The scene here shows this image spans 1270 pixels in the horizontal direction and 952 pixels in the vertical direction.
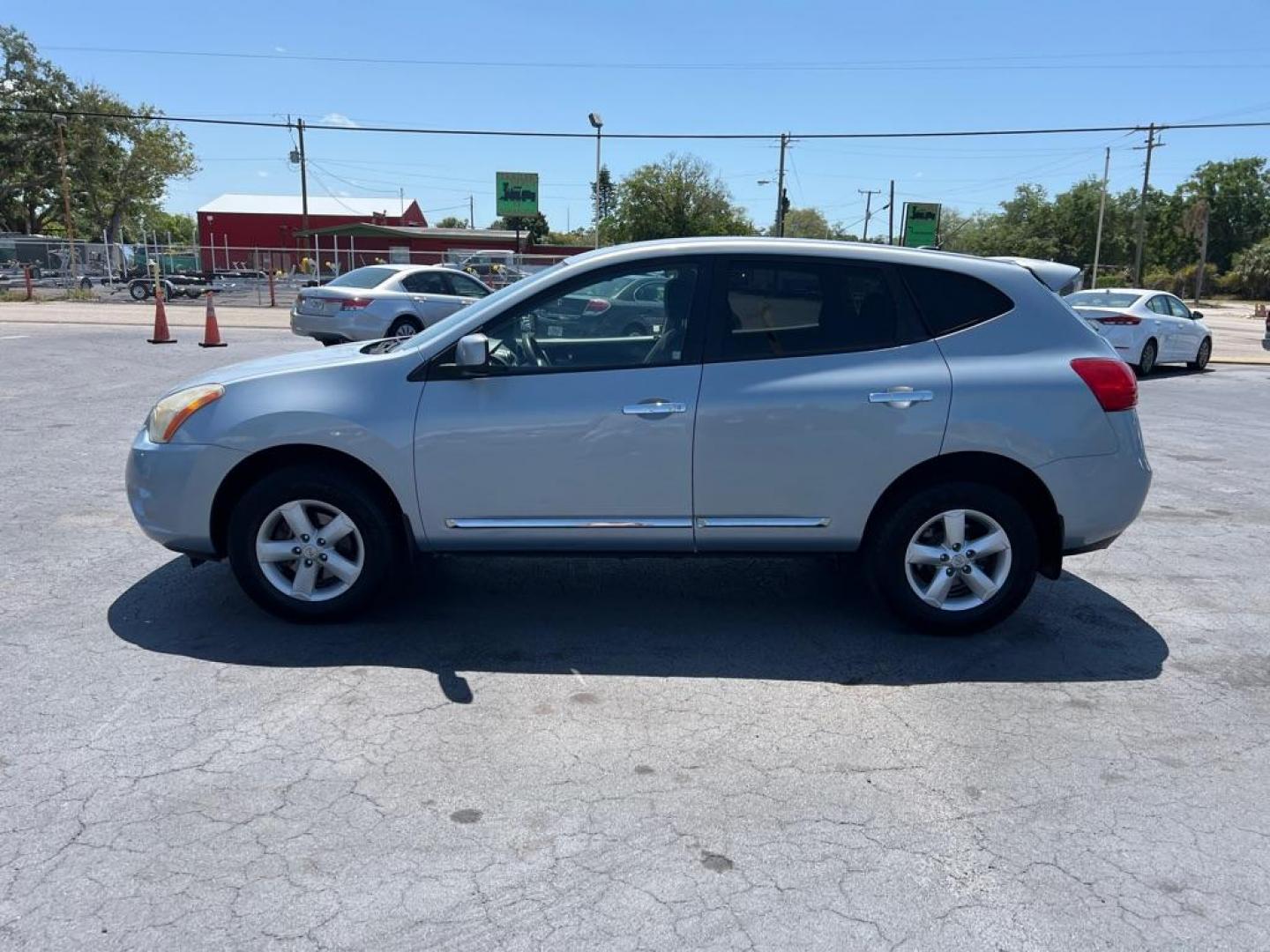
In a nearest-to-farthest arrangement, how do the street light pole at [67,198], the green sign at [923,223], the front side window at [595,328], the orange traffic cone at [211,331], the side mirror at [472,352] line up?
the side mirror at [472,352]
the front side window at [595,328]
the orange traffic cone at [211,331]
the street light pole at [67,198]
the green sign at [923,223]

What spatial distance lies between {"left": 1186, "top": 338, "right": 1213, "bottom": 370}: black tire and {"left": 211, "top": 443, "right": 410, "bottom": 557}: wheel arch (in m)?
17.8

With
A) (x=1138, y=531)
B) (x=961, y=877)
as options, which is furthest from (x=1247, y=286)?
(x=961, y=877)

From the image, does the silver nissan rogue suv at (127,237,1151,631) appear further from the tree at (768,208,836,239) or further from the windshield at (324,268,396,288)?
the tree at (768,208,836,239)

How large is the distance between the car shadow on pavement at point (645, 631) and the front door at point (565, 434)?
1.51 feet

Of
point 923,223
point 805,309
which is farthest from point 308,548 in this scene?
point 923,223

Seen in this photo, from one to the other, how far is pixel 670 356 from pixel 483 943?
8.77 ft

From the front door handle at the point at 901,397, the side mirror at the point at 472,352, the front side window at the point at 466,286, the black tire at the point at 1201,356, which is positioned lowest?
the black tire at the point at 1201,356

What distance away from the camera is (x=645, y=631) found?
4754 millimetres

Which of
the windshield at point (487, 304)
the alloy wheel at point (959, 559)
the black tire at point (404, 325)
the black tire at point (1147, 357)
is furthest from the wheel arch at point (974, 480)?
the black tire at point (1147, 357)

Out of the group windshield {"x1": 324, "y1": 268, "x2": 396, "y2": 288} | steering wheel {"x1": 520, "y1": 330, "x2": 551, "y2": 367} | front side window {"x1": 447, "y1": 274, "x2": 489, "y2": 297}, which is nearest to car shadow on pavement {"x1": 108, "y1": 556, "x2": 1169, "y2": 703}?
steering wheel {"x1": 520, "y1": 330, "x2": 551, "y2": 367}

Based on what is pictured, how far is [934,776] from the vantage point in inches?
137

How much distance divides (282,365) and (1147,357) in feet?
51.4

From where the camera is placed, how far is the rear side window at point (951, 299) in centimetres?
462

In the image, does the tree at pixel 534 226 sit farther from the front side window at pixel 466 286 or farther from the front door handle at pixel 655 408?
the front door handle at pixel 655 408
